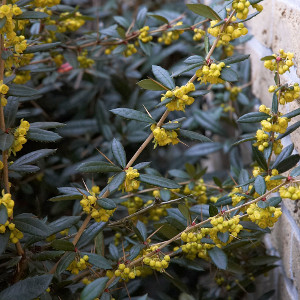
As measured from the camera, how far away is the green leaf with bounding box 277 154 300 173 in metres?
1.04

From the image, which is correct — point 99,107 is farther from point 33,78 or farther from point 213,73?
point 213,73

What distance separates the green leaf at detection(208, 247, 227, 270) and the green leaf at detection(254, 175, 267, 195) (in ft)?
0.62

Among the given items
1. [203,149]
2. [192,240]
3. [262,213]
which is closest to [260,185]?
[262,213]

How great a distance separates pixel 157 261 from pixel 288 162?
0.38 meters

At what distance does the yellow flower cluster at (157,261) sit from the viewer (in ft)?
3.08

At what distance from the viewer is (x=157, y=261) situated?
37.4 inches

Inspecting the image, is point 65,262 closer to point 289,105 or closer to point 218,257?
point 218,257

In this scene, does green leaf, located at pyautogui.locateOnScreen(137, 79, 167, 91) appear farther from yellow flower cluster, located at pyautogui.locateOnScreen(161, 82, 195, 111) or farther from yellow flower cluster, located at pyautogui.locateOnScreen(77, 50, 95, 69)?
yellow flower cluster, located at pyautogui.locateOnScreen(77, 50, 95, 69)

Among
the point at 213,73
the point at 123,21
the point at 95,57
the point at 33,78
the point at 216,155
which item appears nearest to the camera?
the point at 213,73

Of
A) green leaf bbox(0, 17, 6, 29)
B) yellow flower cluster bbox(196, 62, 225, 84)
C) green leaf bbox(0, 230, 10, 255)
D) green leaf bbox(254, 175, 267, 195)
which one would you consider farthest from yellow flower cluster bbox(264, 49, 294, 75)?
green leaf bbox(0, 230, 10, 255)

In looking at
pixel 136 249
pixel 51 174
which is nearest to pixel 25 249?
pixel 136 249

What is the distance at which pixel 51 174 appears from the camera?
1744 millimetres

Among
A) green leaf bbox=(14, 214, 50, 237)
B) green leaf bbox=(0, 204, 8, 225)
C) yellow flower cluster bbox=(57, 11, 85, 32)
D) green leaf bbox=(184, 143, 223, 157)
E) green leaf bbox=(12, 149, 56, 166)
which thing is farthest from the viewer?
green leaf bbox=(184, 143, 223, 157)

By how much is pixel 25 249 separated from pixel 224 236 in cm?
46
